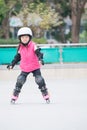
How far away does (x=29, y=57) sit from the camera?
13.3 m

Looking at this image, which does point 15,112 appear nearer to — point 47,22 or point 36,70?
point 36,70

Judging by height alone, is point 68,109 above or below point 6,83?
above

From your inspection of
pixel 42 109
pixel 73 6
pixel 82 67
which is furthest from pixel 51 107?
pixel 73 6

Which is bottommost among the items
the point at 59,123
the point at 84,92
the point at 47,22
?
the point at 47,22

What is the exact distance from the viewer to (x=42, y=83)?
1347 cm

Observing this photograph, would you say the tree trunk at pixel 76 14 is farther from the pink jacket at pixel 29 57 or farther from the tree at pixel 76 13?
the pink jacket at pixel 29 57

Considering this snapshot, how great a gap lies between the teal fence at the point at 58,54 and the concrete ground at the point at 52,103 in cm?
43

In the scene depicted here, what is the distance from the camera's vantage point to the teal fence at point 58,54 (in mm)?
22469

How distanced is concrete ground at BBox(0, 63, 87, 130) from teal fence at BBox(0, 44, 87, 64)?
431 millimetres

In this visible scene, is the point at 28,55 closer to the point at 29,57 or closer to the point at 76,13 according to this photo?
the point at 29,57

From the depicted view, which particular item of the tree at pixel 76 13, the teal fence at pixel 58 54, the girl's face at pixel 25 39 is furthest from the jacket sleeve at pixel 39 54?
the tree at pixel 76 13

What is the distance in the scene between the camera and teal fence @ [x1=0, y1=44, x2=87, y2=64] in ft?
73.7

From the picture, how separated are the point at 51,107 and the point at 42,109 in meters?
0.42

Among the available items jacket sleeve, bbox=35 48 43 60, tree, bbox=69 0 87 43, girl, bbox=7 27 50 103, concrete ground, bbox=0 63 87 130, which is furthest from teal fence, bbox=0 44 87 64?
tree, bbox=69 0 87 43
